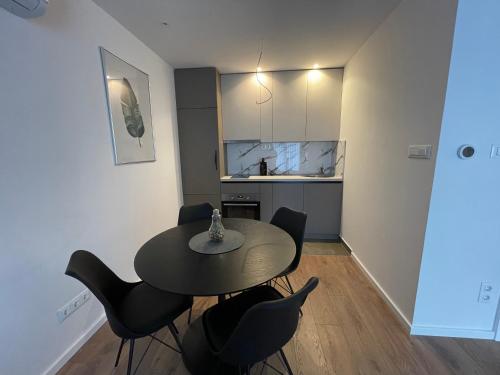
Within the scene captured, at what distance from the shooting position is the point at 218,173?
3170 mm

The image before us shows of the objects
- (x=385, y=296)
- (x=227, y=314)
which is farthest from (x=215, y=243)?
(x=385, y=296)

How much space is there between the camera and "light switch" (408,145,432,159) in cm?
138

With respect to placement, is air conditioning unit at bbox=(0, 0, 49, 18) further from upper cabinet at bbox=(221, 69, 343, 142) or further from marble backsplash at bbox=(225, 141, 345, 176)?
marble backsplash at bbox=(225, 141, 345, 176)

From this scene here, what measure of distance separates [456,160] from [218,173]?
2.59m

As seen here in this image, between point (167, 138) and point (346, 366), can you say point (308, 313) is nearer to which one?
point (346, 366)

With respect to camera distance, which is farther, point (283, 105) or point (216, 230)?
point (283, 105)

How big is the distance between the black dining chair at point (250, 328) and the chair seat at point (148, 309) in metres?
0.21

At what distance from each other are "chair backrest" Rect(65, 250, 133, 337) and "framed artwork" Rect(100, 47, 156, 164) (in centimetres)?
98

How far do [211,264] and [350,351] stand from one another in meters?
1.20

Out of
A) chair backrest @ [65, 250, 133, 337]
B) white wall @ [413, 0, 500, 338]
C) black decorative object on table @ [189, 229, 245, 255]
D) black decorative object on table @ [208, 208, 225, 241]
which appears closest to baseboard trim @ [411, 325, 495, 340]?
white wall @ [413, 0, 500, 338]

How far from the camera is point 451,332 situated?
1.53 m

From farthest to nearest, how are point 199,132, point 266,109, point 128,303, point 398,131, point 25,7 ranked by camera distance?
point 266,109, point 199,132, point 398,131, point 128,303, point 25,7

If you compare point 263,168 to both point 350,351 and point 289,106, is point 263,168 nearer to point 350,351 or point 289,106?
point 289,106

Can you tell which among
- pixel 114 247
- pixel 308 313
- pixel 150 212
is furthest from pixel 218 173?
pixel 308 313
